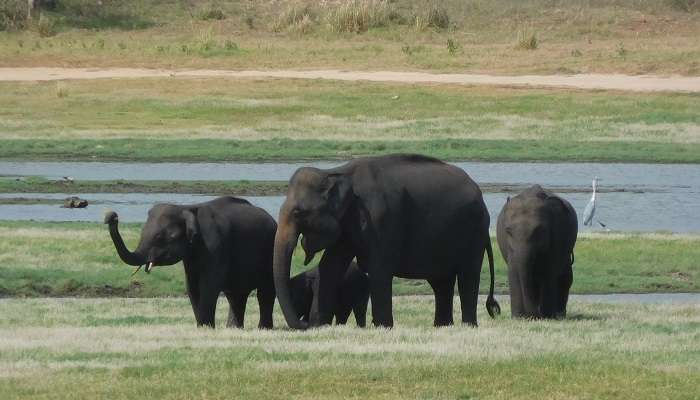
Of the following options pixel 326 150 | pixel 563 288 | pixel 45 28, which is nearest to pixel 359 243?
pixel 563 288

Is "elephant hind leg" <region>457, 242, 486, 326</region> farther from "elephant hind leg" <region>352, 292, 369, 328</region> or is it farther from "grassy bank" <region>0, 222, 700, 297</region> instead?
"grassy bank" <region>0, 222, 700, 297</region>

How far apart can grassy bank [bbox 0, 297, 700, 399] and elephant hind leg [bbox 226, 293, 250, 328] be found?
2.34ft

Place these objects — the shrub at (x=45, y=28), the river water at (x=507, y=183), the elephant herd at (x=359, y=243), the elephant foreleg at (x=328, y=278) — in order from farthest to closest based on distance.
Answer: the shrub at (x=45, y=28)
the river water at (x=507, y=183)
the elephant foreleg at (x=328, y=278)
the elephant herd at (x=359, y=243)

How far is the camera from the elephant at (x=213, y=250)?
16.0 metres

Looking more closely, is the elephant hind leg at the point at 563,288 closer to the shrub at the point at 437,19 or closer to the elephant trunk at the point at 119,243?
the elephant trunk at the point at 119,243

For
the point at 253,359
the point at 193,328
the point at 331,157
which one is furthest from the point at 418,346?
the point at 331,157

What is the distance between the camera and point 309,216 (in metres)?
15.4

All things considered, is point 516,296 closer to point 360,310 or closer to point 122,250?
point 360,310

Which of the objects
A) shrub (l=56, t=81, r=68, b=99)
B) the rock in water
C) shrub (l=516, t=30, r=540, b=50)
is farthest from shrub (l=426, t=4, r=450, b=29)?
the rock in water

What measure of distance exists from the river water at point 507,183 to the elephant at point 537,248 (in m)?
9.16

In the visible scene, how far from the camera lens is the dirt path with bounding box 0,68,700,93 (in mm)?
48188

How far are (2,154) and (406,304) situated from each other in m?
19.1

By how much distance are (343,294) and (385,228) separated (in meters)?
1.74

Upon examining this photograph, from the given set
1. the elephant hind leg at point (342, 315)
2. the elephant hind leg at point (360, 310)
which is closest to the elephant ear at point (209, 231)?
the elephant hind leg at point (342, 315)
